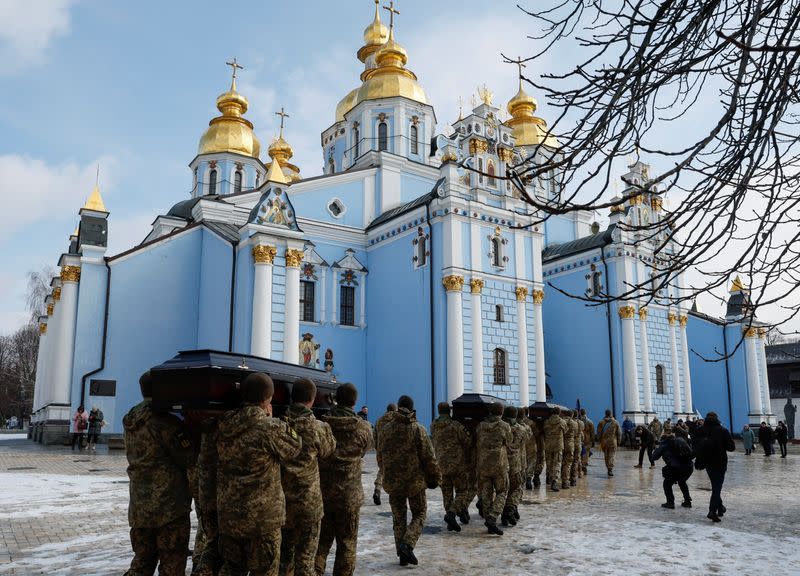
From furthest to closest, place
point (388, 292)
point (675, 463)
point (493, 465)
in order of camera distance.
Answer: point (388, 292) < point (675, 463) < point (493, 465)

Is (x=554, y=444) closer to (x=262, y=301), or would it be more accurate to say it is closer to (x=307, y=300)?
(x=262, y=301)

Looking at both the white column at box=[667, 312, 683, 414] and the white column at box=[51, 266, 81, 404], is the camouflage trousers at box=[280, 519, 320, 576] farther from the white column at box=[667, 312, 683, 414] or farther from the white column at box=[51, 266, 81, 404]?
the white column at box=[667, 312, 683, 414]

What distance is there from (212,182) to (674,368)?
2465 cm

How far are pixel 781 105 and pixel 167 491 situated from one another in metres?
5.22

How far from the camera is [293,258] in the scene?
74.5 feet

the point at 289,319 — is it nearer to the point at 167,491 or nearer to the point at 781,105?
the point at 167,491

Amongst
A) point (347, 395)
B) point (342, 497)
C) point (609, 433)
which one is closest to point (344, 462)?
point (342, 497)

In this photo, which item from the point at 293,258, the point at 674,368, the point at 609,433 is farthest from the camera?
the point at 674,368

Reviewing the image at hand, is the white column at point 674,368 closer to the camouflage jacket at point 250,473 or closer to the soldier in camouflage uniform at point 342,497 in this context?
the soldier in camouflage uniform at point 342,497

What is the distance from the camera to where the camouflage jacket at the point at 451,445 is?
9.07 m

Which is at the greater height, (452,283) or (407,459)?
(452,283)

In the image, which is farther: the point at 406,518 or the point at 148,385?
the point at 406,518

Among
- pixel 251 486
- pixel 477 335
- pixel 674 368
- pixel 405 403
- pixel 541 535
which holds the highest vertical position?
pixel 477 335

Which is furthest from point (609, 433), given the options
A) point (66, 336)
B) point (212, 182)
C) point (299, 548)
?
point (212, 182)
